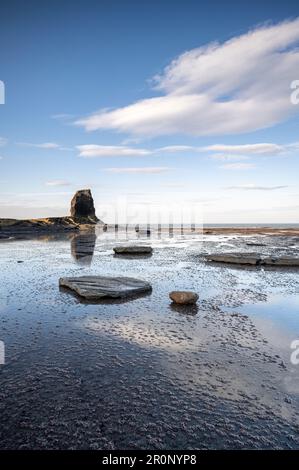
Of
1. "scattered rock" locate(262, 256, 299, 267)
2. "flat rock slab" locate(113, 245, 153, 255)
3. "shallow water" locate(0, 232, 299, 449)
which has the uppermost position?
"flat rock slab" locate(113, 245, 153, 255)

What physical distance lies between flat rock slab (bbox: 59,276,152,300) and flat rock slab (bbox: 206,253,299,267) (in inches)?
631

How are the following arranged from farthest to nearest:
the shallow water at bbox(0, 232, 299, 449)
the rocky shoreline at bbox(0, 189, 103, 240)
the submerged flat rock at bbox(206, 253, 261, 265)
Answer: the rocky shoreline at bbox(0, 189, 103, 240), the submerged flat rock at bbox(206, 253, 261, 265), the shallow water at bbox(0, 232, 299, 449)

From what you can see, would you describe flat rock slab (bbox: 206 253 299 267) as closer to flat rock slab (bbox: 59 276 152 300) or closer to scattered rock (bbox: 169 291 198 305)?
flat rock slab (bbox: 59 276 152 300)

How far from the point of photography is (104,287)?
18.0m

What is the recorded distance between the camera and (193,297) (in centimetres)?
1617

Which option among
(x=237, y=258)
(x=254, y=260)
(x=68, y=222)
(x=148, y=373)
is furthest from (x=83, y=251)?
(x=68, y=222)

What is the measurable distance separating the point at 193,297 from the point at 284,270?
15886 mm

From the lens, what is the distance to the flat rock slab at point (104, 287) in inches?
680

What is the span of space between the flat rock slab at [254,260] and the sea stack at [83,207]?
13653cm

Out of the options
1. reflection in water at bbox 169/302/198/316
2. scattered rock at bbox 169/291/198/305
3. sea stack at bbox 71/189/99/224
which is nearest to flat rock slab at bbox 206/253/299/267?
scattered rock at bbox 169/291/198/305

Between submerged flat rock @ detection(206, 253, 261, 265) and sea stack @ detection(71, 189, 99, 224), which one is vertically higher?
sea stack @ detection(71, 189, 99, 224)

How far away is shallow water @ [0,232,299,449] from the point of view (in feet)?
21.3
